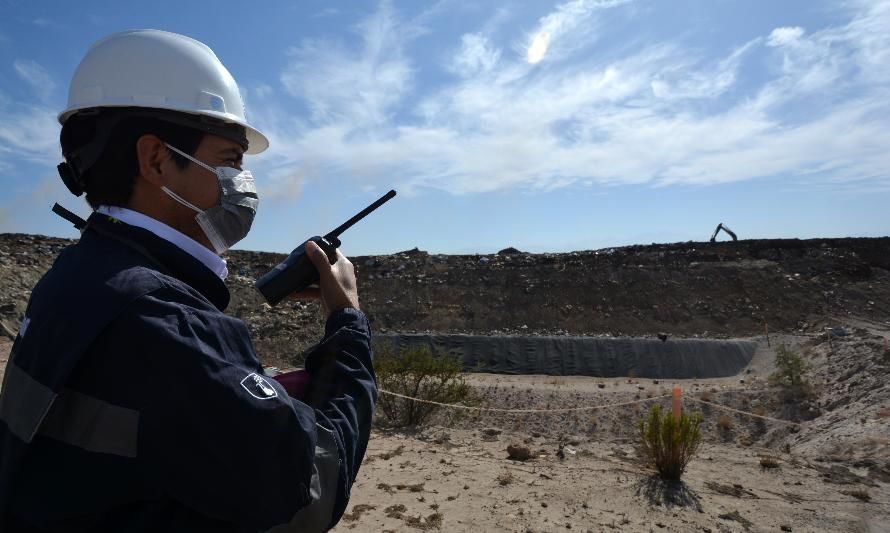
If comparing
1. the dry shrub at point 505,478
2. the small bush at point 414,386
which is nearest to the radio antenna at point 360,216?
the dry shrub at point 505,478

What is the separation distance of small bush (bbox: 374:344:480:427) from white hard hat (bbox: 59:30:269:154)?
810 centimetres

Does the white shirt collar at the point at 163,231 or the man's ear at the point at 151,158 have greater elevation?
the man's ear at the point at 151,158

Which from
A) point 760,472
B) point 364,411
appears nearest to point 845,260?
point 760,472

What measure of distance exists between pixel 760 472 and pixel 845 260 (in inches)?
886

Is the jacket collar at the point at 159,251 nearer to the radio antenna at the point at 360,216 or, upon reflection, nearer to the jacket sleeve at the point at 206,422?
the jacket sleeve at the point at 206,422

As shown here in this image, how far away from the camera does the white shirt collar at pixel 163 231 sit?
52.2 inches

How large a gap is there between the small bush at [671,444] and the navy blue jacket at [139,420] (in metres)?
6.10

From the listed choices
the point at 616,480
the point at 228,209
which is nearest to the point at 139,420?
the point at 228,209

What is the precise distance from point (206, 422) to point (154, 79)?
0.89m

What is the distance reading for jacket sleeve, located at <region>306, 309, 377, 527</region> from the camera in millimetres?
1308

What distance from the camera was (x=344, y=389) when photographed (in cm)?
139

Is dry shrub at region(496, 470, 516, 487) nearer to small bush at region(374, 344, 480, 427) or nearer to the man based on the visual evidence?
small bush at region(374, 344, 480, 427)

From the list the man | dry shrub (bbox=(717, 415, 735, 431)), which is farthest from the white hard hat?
dry shrub (bbox=(717, 415, 735, 431))

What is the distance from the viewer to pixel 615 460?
7.40 meters
